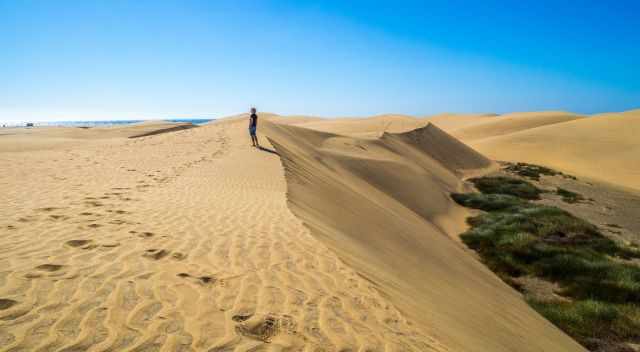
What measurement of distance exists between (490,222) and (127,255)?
10862 millimetres

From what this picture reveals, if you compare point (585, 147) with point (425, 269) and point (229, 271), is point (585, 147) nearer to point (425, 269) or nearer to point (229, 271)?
point (425, 269)

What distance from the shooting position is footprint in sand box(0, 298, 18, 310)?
2.59m

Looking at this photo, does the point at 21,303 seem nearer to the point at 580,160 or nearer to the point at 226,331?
the point at 226,331

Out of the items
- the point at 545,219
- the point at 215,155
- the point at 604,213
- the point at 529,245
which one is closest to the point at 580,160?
the point at 604,213

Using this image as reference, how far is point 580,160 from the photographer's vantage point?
3422 centimetres

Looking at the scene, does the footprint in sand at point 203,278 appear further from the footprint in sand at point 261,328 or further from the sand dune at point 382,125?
the sand dune at point 382,125

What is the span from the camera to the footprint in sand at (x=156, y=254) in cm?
377

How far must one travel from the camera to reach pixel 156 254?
385cm

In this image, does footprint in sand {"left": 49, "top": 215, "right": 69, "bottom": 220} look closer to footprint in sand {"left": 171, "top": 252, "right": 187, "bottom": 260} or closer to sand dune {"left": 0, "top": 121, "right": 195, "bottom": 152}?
Result: footprint in sand {"left": 171, "top": 252, "right": 187, "bottom": 260}

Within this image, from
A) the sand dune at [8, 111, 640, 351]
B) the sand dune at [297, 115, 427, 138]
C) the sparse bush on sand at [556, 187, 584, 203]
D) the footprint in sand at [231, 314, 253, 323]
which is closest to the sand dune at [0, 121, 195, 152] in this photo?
the sand dune at [8, 111, 640, 351]

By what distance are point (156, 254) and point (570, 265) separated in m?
8.26

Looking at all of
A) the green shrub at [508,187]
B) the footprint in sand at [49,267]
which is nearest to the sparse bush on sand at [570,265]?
the green shrub at [508,187]

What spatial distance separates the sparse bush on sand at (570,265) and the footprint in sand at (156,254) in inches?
236

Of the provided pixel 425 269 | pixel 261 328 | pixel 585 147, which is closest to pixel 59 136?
pixel 425 269
